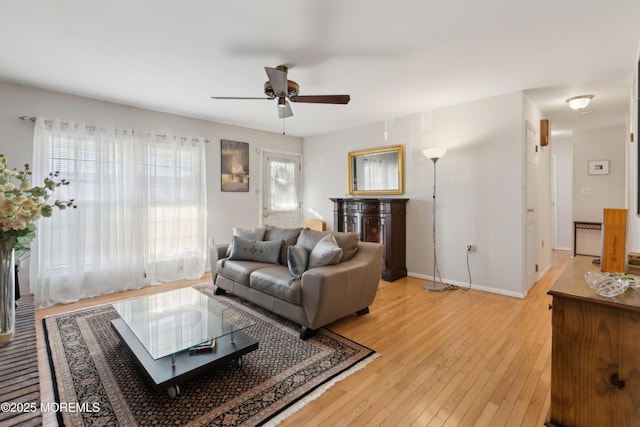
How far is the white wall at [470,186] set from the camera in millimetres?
3559

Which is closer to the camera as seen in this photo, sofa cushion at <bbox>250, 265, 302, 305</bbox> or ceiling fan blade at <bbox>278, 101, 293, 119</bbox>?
sofa cushion at <bbox>250, 265, 302, 305</bbox>

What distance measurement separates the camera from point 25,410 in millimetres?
926

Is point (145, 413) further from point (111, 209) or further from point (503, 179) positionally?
point (503, 179)

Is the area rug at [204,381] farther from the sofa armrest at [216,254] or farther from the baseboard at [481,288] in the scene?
the baseboard at [481,288]

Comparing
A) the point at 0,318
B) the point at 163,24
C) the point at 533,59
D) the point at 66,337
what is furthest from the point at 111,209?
the point at 533,59

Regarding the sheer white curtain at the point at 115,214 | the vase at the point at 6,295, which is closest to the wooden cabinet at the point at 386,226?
the sheer white curtain at the point at 115,214

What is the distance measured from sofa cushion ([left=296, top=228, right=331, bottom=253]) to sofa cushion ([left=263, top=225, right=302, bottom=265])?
207 mm

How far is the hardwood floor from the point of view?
5.39 ft

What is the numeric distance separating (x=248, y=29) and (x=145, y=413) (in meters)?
2.64

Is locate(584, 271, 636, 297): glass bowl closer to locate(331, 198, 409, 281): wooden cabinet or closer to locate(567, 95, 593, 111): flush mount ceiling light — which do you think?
locate(331, 198, 409, 281): wooden cabinet

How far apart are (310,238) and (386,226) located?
1573 mm

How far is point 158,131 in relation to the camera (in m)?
4.26

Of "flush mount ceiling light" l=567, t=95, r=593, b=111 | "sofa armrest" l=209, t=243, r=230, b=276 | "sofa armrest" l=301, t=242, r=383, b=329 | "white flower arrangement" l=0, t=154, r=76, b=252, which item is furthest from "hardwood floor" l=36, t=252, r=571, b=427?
"flush mount ceiling light" l=567, t=95, r=593, b=111

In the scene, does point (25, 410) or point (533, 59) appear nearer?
point (25, 410)
